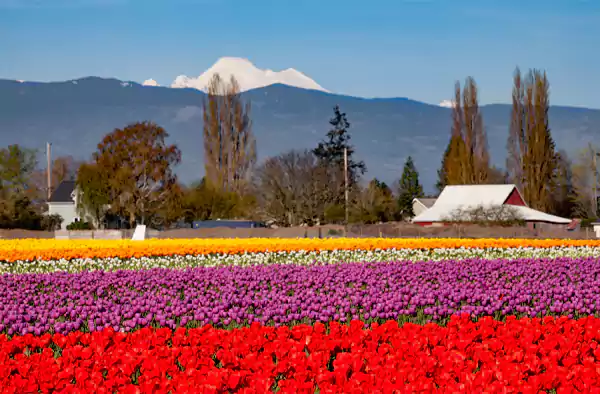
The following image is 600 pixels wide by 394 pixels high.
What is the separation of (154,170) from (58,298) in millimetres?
43596

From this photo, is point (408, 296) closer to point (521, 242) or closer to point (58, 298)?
point (58, 298)

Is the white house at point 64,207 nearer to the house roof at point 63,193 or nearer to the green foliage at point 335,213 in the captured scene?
the house roof at point 63,193

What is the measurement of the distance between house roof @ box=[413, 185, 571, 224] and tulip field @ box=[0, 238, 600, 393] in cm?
2928

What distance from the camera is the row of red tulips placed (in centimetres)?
546

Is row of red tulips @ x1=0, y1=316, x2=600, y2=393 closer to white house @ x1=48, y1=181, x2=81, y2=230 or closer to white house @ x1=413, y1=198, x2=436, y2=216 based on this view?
white house @ x1=48, y1=181, x2=81, y2=230

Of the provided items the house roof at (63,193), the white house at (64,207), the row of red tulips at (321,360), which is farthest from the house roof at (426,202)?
the row of red tulips at (321,360)

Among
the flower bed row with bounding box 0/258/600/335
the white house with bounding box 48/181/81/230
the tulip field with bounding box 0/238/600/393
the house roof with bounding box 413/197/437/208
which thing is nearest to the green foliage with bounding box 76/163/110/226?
the white house with bounding box 48/181/81/230

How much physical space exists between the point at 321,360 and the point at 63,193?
65.4 m

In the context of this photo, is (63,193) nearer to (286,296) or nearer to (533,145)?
(533,145)

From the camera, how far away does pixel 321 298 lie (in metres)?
10.8

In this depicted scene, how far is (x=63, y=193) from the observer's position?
6881cm

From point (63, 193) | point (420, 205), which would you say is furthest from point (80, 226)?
point (420, 205)

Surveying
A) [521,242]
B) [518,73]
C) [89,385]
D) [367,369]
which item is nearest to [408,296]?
[367,369]

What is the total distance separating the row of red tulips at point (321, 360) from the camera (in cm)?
546
